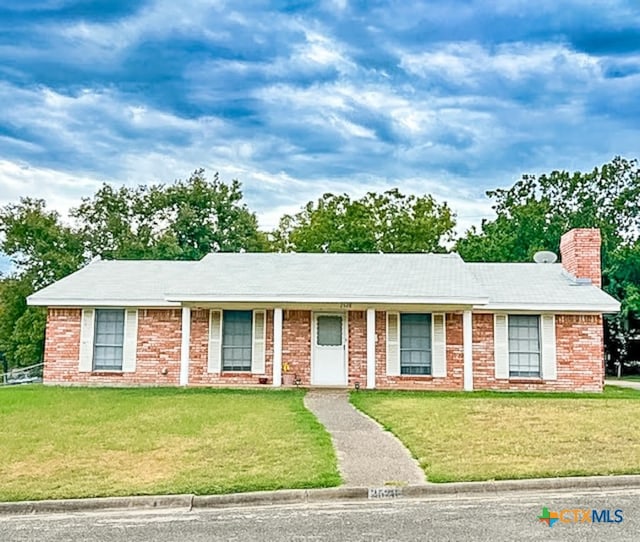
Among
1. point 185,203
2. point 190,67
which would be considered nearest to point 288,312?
point 190,67

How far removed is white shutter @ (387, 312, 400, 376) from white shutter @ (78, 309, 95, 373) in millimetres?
7728

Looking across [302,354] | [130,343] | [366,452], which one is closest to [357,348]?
[302,354]

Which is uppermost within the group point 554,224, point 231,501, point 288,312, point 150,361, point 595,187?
point 595,187

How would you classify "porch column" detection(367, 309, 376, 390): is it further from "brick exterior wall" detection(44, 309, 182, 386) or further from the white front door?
"brick exterior wall" detection(44, 309, 182, 386)

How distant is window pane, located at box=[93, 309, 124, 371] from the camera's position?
1712 centimetres

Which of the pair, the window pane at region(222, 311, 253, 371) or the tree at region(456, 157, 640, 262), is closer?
the window pane at region(222, 311, 253, 371)

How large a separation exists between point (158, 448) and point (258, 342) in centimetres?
886

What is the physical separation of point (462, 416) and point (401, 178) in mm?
24063

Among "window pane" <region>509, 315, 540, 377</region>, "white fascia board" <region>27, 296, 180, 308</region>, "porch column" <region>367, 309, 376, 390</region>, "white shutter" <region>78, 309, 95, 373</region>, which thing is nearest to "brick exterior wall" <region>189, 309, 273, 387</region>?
"white fascia board" <region>27, 296, 180, 308</region>

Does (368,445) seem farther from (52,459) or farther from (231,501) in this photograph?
(52,459)

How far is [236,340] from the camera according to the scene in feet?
55.6

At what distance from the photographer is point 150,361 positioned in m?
17.0

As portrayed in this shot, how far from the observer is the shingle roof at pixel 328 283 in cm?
1596

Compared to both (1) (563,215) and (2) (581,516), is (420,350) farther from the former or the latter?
(1) (563,215)
